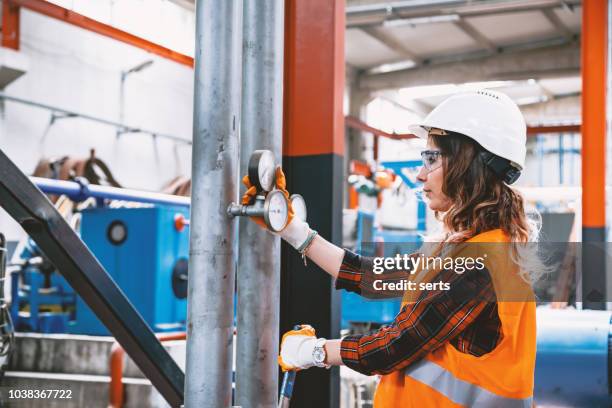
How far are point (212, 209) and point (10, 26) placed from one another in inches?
292

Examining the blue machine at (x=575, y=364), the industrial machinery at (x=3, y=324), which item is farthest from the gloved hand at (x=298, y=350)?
the industrial machinery at (x=3, y=324)

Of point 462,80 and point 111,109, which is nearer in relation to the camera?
point 111,109

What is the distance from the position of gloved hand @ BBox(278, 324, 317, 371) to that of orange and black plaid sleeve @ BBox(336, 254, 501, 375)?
14cm

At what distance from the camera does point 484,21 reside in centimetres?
1299

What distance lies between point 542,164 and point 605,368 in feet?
60.0

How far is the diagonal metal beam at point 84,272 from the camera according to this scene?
223cm

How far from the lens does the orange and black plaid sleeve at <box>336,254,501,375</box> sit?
1549 millimetres

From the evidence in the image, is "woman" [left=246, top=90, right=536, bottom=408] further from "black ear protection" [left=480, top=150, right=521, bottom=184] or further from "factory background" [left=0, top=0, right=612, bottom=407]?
"factory background" [left=0, top=0, right=612, bottom=407]

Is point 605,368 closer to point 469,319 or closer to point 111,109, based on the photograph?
point 469,319

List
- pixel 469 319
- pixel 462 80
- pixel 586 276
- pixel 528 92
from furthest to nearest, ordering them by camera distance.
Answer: pixel 528 92
pixel 462 80
pixel 586 276
pixel 469 319

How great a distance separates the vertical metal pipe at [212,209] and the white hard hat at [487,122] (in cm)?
55

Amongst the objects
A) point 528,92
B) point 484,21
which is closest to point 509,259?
point 484,21

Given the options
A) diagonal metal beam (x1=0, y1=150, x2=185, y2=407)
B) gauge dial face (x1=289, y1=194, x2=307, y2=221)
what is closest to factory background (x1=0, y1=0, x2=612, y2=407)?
gauge dial face (x1=289, y1=194, x2=307, y2=221)

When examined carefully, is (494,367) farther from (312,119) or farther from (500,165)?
(312,119)
